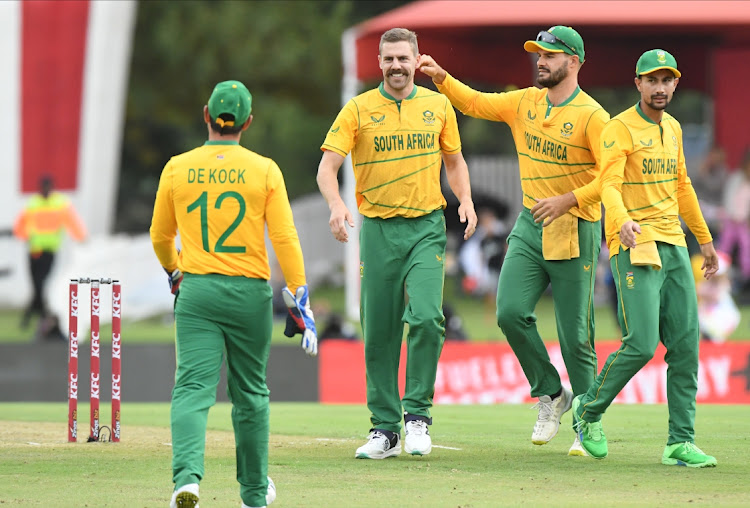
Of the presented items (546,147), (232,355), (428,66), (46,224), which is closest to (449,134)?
(428,66)

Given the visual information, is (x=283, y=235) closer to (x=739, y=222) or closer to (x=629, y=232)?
(x=629, y=232)

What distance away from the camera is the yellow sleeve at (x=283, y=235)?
632cm

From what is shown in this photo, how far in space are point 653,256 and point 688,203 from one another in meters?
0.59

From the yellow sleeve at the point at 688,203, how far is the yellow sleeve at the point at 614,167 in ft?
1.33

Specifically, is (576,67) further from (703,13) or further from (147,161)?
(147,161)

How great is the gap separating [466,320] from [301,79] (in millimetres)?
12881

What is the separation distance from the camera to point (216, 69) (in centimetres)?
3303

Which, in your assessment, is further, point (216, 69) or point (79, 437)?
point (216, 69)

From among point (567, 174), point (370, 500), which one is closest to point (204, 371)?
point (370, 500)

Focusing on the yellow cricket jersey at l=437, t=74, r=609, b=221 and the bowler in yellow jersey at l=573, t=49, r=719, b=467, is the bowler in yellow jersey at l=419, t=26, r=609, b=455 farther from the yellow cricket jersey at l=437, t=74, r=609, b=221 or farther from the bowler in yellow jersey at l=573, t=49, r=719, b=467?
the bowler in yellow jersey at l=573, t=49, r=719, b=467

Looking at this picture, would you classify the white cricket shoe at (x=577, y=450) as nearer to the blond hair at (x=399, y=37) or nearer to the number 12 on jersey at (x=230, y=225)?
the blond hair at (x=399, y=37)

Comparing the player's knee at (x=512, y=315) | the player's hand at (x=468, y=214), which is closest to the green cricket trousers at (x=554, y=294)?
the player's knee at (x=512, y=315)

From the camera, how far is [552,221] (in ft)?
26.6

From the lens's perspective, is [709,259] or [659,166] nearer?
[659,166]
